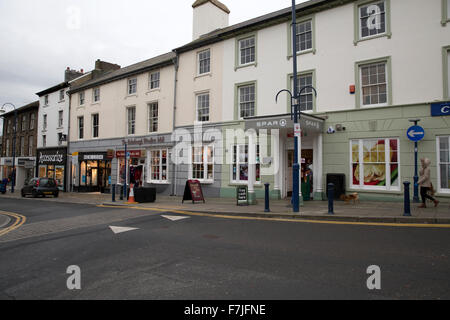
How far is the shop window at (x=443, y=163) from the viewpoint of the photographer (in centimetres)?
1157

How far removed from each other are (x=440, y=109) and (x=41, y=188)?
80.3ft

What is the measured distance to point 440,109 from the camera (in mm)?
11562

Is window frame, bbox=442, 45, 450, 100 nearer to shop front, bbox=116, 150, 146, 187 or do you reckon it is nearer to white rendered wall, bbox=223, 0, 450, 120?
white rendered wall, bbox=223, 0, 450, 120

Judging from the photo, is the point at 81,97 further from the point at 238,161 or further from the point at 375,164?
the point at 375,164

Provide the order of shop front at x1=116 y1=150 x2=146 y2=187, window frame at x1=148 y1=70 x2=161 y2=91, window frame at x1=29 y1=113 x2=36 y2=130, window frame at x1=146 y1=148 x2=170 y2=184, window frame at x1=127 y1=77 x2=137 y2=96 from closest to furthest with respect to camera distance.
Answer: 1. window frame at x1=146 y1=148 x2=170 y2=184
2. window frame at x1=148 y1=70 x2=161 y2=91
3. shop front at x1=116 y1=150 x2=146 y2=187
4. window frame at x1=127 y1=77 x2=137 y2=96
5. window frame at x1=29 y1=113 x2=36 y2=130

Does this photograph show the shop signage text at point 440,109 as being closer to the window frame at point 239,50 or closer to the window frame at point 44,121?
the window frame at point 239,50

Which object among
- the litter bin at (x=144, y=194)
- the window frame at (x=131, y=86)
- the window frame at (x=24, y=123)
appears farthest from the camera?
the window frame at (x=24, y=123)

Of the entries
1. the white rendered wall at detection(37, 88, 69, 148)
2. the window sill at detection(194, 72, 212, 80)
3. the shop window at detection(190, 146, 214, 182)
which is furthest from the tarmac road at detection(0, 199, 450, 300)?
the white rendered wall at detection(37, 88, 69, 148)

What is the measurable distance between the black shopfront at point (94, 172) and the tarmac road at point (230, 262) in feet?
56.9

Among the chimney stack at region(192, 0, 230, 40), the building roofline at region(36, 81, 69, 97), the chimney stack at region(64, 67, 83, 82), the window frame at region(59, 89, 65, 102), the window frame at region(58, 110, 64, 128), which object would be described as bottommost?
the window frame at region(58, 110, 64, 128)

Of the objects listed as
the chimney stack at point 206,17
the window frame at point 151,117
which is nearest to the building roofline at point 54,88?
the window frame at point 151,117

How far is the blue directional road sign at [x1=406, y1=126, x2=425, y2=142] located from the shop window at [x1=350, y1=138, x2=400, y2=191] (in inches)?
33.2

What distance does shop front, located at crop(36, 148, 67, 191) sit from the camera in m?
28.8

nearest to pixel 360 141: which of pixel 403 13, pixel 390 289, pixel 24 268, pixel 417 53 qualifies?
pixel 417 53
